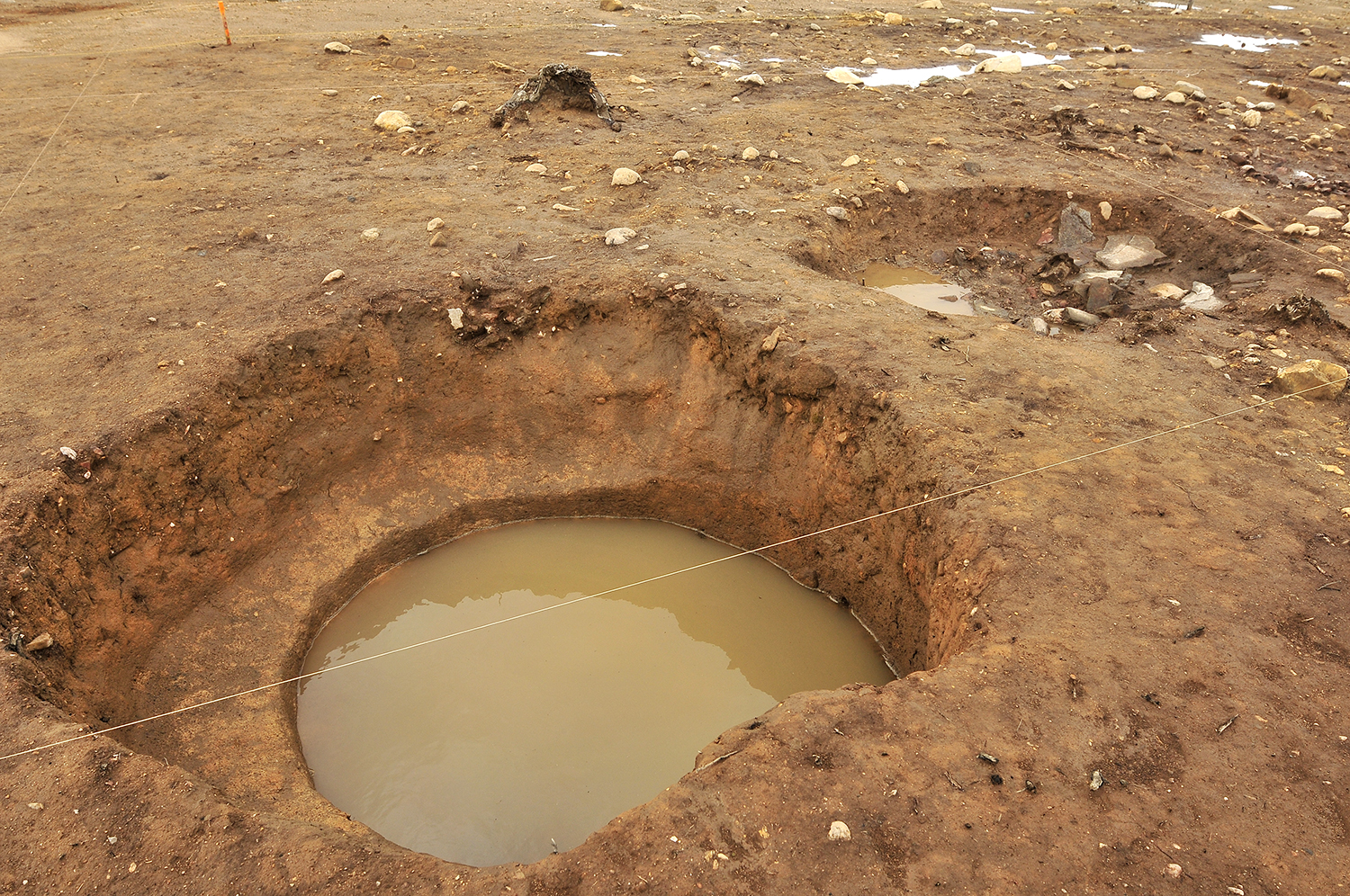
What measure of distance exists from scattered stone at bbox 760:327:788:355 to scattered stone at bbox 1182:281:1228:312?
3111mm

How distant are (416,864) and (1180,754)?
273cm

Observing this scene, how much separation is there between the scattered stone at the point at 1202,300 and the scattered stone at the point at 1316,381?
118 cm

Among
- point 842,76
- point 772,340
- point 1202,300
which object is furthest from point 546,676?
point 842,76

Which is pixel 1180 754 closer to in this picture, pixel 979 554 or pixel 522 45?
pixel 979 554

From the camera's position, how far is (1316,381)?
15.5ft

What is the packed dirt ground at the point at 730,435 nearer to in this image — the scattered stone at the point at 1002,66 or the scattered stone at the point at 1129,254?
the scattered stone at the point at 1129,254

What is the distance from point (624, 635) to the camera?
4812mm

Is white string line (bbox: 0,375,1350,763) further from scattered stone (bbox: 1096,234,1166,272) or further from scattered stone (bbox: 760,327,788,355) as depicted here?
scattered stone (bbox: 1096,234,1166,272)

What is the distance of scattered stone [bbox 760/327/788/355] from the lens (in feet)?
16.6

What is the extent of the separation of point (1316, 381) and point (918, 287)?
2.93m

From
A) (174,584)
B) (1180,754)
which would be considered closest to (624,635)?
(174,584)

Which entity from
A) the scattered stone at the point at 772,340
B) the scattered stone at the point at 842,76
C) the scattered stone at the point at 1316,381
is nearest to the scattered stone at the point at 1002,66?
Result: the scattered stone at the point at 842,76

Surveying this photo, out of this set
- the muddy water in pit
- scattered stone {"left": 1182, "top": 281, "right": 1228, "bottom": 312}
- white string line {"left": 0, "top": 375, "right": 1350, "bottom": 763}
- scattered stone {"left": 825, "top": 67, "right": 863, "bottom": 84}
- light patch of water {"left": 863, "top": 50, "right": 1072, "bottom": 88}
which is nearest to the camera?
the muddy water in pit

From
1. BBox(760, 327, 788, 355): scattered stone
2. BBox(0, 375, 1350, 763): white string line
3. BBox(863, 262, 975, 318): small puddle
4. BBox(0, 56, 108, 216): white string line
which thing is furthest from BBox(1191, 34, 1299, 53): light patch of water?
BBox(0, 56, 108, 216): white string line
